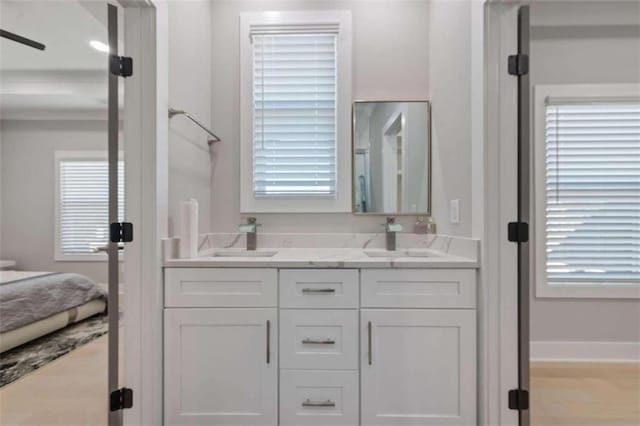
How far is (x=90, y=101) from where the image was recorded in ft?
13.4

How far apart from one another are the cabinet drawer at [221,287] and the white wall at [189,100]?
30cm

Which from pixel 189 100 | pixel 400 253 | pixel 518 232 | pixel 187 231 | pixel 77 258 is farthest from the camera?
pixel 77 258

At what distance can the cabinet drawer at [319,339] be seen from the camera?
1.64 metres

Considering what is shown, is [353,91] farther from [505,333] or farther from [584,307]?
[584,307]

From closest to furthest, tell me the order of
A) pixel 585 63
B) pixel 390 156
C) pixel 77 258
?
pixel 390 156
pixel 585 63
pixel 77 258

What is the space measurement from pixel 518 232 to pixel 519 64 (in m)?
0.78

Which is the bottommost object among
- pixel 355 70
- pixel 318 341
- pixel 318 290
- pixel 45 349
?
pixel 45 349

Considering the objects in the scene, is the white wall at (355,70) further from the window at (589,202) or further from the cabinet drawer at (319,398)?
the window at (589,202)

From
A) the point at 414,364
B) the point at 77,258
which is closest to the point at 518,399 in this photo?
the point at 414,364

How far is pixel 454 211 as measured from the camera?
75.1 inches

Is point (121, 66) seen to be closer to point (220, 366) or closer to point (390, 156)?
point (220, 366)

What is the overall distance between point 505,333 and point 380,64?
6.14ft

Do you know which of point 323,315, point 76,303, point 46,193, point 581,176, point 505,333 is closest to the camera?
point 505,333

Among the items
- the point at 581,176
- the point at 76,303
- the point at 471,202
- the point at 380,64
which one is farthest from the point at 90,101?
the point at 581,176
